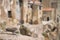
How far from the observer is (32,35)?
5.79 ft

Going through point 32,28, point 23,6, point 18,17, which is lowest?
point 32,28

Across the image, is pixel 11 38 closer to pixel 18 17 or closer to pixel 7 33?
pixel 7 33

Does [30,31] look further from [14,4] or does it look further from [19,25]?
[14,4]

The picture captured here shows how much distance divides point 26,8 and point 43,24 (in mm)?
279

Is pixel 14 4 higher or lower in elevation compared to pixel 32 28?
higher

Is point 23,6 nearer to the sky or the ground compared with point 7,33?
nearer to the sky

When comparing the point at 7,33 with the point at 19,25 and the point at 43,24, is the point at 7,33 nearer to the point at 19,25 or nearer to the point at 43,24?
the point at 19,25

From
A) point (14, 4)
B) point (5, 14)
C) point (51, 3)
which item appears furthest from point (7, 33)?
point (51, 3)

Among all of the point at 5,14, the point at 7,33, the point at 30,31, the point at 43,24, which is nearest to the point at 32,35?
the point at 30,31

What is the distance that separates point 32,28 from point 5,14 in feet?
1.22

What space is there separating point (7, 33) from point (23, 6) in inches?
14.8

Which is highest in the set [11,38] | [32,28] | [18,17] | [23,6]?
[23,6]

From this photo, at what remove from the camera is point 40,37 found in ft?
5.75

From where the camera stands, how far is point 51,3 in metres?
1.75
